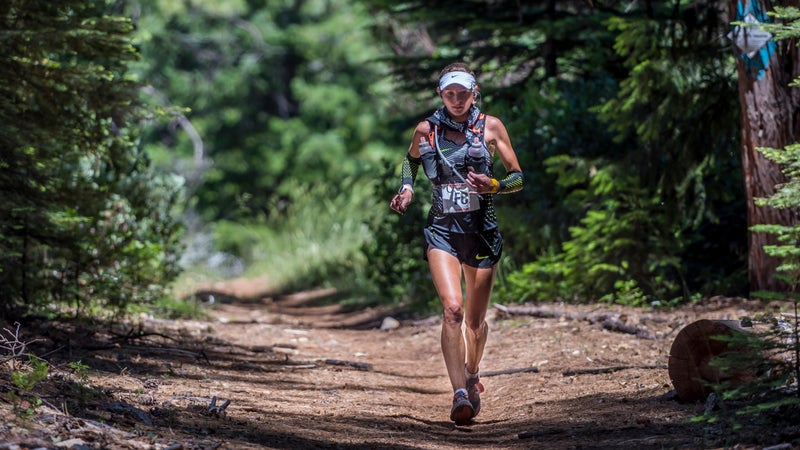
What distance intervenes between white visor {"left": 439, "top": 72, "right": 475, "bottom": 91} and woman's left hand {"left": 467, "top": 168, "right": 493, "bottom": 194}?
0.59 m

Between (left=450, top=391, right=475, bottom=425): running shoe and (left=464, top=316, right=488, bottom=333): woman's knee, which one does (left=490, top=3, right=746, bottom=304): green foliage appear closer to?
(left=464, top=316, right=488, bottom=333): woman's knee

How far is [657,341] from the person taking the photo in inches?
335

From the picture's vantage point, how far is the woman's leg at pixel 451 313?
6.47m

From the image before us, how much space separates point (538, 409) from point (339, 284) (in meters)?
10.0

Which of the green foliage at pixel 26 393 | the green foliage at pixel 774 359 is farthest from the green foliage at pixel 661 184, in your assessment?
the green foliage at pixel 26 393

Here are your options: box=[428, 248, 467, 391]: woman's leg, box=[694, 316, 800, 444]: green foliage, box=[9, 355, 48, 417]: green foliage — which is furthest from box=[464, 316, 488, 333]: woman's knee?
box=[9, 355, 48, 417]: green foliage

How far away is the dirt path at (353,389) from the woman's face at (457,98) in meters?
1.97

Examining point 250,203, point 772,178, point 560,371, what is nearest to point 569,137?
point 772,178

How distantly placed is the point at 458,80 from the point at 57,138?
9.89 feet

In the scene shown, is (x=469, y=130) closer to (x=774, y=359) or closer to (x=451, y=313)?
(x=451, y=313)

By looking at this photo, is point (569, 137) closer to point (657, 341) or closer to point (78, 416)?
point (657, 341)

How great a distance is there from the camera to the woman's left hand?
6328 mm

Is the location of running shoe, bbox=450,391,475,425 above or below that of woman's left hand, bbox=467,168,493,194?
below

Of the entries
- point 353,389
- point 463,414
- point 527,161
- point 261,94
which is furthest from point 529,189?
point 261,94
